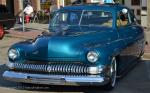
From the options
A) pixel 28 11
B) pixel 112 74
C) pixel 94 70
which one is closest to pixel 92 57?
pixel 94 70

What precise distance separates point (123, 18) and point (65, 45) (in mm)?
2355

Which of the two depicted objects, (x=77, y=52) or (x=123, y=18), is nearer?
(x=77, y=52)

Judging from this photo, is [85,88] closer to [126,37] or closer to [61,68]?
[61,68]

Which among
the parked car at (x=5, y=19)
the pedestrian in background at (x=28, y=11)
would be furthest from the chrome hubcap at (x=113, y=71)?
the pedestrian in background at (x=28, y=11)

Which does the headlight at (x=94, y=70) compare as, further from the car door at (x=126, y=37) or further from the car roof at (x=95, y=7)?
the car roof at (x=95, y=7)

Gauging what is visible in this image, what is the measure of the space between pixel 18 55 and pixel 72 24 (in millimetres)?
1579

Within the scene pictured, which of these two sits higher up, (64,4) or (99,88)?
(64,4)

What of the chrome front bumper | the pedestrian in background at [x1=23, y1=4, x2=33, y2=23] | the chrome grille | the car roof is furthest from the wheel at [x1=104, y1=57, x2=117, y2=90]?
the pedestrian in background at [x1=23, y1=4, x2=33, y2=23]

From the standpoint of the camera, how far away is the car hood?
323 inches

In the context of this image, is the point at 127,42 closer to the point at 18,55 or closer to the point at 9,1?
the point at 18,55

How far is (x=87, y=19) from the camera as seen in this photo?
9.62 m

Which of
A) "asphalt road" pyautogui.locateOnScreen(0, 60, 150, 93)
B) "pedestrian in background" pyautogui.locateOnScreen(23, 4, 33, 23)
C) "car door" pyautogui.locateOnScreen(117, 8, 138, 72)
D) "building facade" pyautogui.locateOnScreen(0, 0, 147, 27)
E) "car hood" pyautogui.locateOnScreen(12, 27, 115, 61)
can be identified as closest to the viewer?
"car hood" pyautogui.locateOnScreen(12, 27, 115, 61)

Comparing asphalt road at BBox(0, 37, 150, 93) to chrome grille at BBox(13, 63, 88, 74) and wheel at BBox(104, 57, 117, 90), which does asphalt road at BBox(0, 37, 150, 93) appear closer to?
wheel at BBox(104, 57, 117, 90)

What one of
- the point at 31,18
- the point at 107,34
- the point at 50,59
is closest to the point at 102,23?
the point at 107,34
